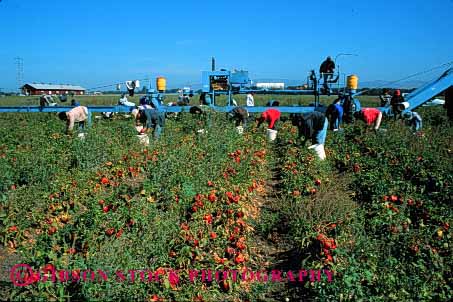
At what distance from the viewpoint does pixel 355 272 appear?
3.04m

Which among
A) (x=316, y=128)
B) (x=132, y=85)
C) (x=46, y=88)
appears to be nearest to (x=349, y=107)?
(x=316, y=128)

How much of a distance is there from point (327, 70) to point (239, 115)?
4266mm

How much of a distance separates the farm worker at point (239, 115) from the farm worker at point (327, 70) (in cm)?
376

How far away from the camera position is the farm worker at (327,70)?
45.5 ft

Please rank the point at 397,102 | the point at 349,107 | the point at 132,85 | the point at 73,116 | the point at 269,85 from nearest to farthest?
the point at 73,116
the point at 397,102
the point at 349,107
the point at 132,85
the point at 269,85

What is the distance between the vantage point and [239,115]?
40.4ft

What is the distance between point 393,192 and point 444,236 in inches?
55.1

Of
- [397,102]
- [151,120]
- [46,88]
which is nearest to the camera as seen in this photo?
[151,120]

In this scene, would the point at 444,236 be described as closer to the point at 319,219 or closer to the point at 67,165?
the point at 319,219

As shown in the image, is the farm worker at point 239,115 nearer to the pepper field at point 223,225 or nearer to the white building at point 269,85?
the pepper field at point 223,225

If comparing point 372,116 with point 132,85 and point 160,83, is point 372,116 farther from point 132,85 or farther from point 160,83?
point 132,85

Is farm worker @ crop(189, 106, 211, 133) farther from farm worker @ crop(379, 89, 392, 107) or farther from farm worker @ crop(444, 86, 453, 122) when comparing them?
farm worker @ crop(444, 86, 453, 122)

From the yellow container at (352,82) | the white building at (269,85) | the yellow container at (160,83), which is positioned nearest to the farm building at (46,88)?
the white building at (269,85)

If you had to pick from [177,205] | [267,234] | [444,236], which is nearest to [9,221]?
[177,205]
